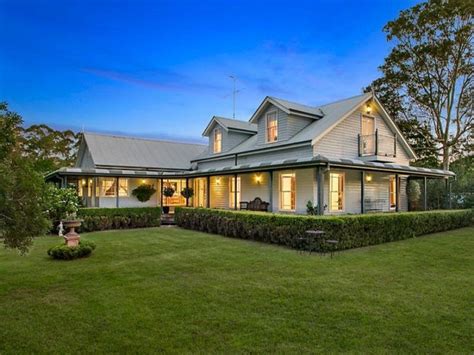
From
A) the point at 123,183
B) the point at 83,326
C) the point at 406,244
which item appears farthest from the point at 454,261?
the point at 123,183

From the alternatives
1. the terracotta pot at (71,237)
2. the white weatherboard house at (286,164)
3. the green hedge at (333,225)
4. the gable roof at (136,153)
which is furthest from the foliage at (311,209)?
the gable roof at (136,153)

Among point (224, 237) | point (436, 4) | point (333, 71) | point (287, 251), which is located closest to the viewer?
point (287, 251)

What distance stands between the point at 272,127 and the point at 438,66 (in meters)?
15.1

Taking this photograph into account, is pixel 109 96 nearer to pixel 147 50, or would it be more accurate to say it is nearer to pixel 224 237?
pixel 147 50

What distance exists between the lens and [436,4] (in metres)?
22.1

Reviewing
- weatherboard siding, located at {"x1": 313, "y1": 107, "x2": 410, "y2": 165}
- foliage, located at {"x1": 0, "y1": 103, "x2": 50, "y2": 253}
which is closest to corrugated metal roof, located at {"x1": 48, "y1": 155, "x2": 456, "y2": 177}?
weatherboard siding, located at {"x1": 313, "y1": 107, "x2": 410, "y2": 165}

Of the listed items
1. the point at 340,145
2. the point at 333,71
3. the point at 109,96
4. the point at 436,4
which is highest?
the point at 436,4

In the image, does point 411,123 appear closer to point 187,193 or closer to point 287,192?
point 287,192

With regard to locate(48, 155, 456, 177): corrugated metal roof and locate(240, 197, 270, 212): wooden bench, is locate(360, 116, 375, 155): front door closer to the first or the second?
locate(48, 155, 456, 177): corrugated metal roof

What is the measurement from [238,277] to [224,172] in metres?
9.84

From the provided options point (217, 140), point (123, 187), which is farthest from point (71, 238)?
point (217, 140)

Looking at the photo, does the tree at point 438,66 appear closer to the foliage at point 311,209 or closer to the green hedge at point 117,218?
the foliage at point 311,209

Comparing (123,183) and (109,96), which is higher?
(109,96)

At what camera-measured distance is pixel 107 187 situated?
1989 cm
